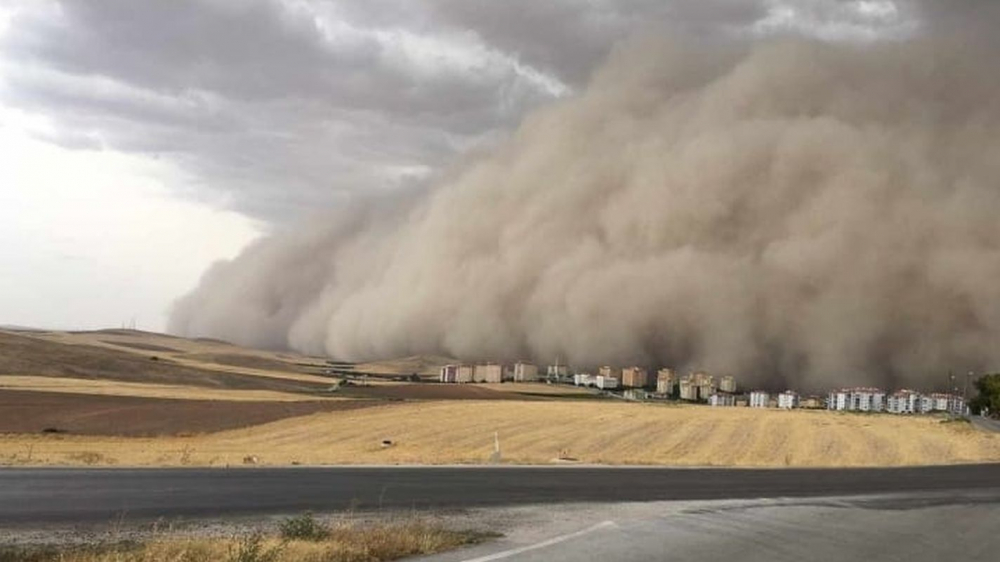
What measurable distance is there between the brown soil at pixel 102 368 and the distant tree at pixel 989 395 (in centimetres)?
4532

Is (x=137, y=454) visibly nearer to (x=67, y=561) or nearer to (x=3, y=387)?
(x=67, y=561)

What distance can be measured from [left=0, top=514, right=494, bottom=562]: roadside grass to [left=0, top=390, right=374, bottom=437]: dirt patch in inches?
864

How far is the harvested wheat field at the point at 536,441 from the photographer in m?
20.6

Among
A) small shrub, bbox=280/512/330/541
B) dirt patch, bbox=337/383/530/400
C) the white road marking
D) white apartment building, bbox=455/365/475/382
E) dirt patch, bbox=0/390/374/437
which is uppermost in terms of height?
the white road marking

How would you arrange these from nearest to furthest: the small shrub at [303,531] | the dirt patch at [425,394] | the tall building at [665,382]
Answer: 1. the small shrub at [303,531]
2. the dirt patch at [425,394]
3. the tall building at [665,382]

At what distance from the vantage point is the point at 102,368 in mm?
57500

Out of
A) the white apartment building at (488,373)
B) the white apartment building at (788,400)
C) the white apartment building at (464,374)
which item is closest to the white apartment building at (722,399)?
the white apartment building at (788,400)

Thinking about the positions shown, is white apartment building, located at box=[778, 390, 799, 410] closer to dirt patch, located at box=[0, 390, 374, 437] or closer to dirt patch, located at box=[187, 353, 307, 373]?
dirt patch, located at box=[187, 353, 307, 373]

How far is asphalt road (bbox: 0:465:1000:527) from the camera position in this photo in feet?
32.7

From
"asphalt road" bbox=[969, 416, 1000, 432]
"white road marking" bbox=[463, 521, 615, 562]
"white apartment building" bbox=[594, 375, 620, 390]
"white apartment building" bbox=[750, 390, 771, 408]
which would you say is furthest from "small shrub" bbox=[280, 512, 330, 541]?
"white apartment building" bbox=[594, 375, 620, 390]

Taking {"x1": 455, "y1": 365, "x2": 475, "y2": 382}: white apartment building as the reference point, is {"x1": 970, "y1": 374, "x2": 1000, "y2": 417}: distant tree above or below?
above

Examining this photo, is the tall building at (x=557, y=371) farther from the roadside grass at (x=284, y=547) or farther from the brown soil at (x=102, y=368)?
the roadside grass at (x=284, y=547)

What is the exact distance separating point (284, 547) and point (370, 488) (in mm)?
5983

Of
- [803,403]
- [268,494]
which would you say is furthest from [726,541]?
[803,403]
